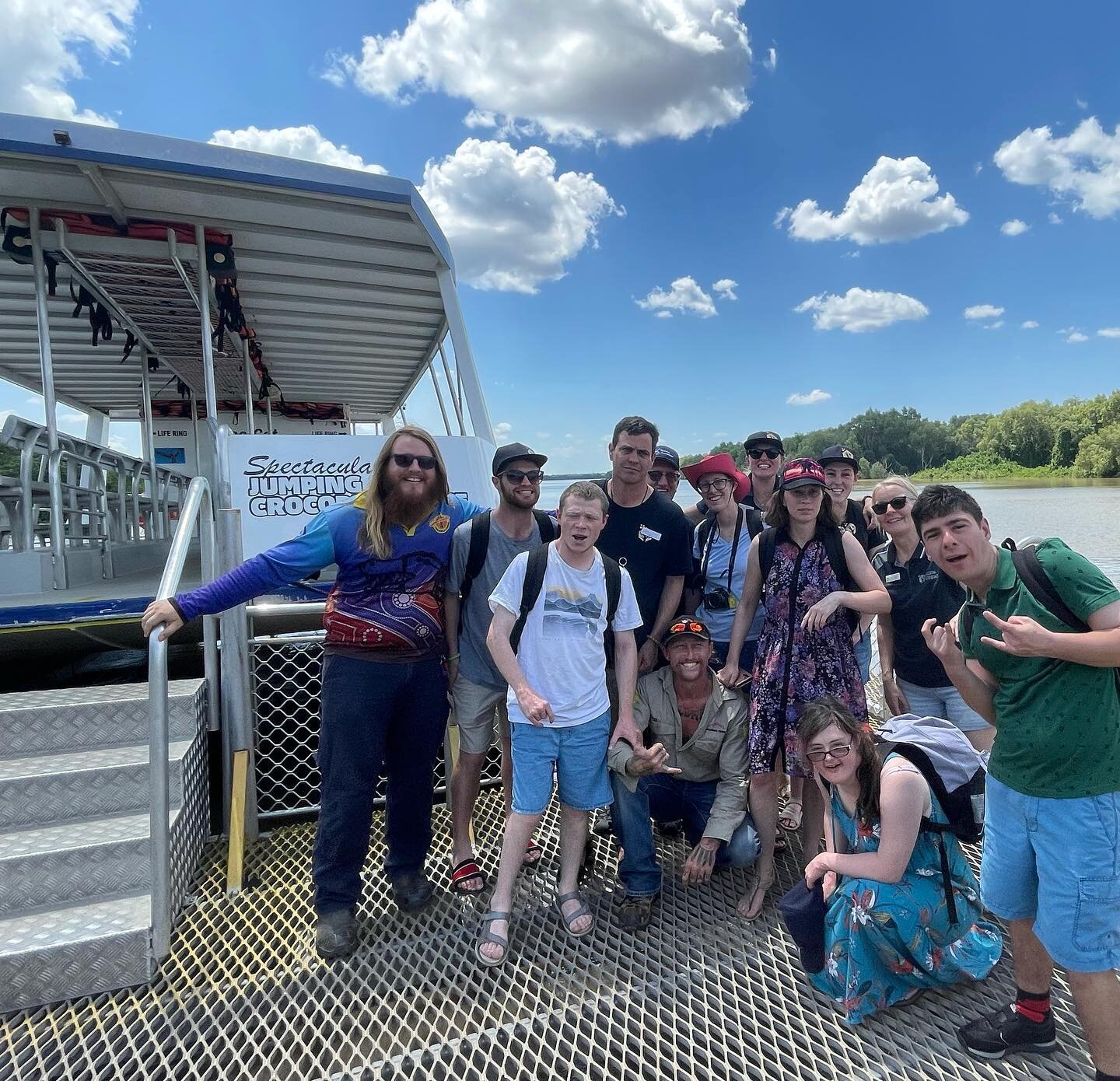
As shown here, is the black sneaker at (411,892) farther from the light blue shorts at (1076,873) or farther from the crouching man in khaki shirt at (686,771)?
the light blue shorts at (1076,873)

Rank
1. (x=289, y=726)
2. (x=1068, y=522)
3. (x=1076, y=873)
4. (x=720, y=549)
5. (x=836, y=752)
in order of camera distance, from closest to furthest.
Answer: (x=1076, y=873)
(x=836, y=752)
(x=720, y=549)
(x=289, y=726)
(x=1068, y=522)

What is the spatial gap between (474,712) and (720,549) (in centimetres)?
140

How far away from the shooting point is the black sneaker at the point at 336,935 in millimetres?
2133

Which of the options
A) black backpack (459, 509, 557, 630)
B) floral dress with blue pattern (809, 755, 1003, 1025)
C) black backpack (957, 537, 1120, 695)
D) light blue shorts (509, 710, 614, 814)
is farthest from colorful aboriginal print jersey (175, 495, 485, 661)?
black backpack (957, 537, 1120, 695)

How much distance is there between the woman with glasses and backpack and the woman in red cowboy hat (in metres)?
0.62

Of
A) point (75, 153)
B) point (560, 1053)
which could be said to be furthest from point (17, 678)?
point (560, 1053)

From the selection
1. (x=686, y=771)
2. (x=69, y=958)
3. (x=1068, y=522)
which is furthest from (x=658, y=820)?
(x=1068, y=522)

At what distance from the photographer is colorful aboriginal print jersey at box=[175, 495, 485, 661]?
86.8 inches

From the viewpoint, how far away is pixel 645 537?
277 centimetres

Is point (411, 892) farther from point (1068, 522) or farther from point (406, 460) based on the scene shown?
point (1068, 522)

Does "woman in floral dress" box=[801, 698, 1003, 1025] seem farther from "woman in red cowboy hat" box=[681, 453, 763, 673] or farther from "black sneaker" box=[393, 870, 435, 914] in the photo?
"black sneaker" box=[393, 870, 435, 914]

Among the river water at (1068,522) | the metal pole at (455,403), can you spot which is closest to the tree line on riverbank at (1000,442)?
the river water at (1068,522)

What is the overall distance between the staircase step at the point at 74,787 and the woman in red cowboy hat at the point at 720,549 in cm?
234

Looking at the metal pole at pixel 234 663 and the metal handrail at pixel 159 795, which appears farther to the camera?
the metal pole at pixel 234 663
